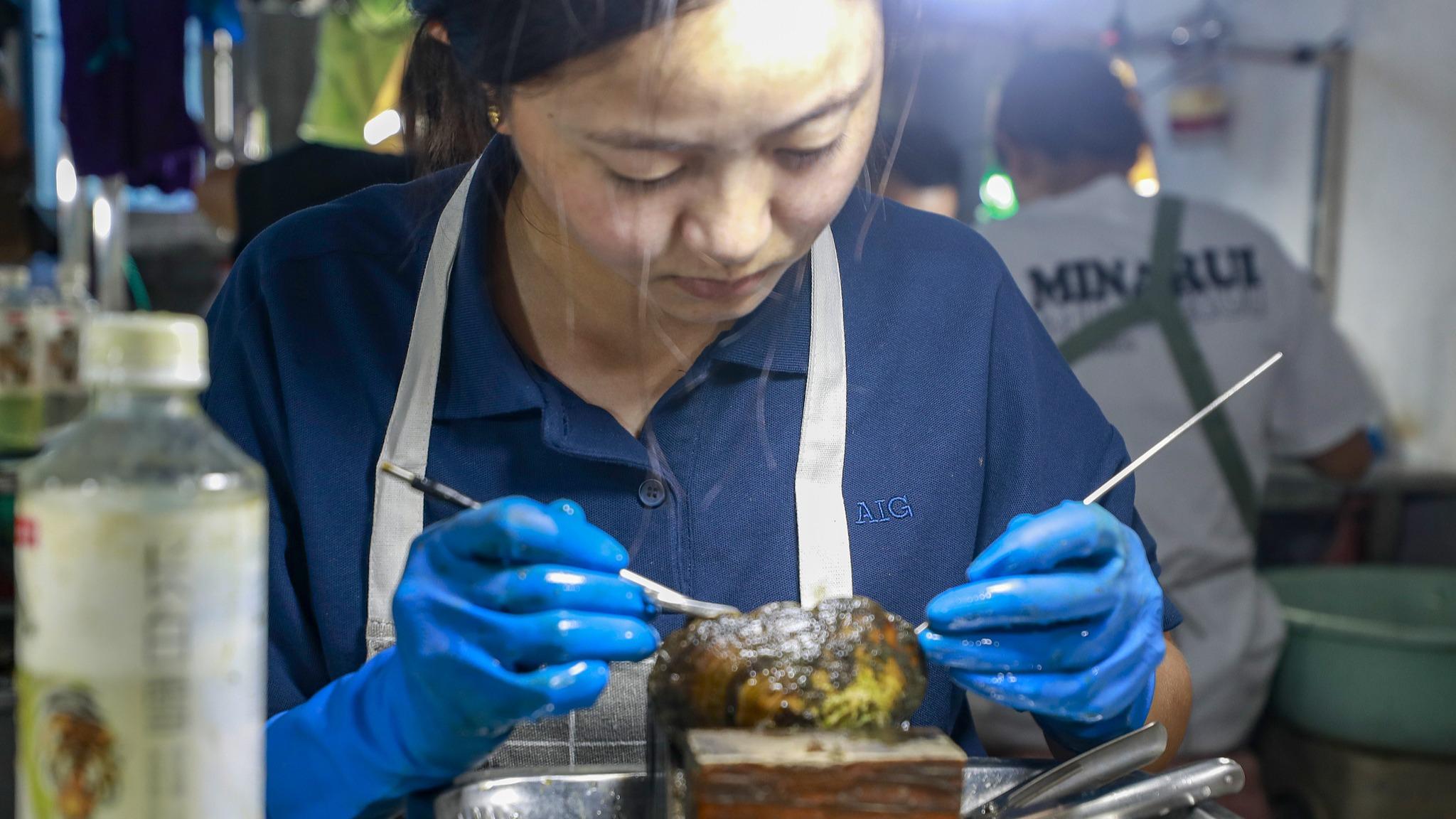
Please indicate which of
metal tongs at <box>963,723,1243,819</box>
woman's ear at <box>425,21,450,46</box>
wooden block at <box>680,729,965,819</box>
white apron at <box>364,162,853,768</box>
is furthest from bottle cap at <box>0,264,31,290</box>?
metal tongs at <box>963,723,1243,819</box>

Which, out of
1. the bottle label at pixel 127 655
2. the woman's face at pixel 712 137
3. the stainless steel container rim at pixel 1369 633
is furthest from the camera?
the stainless steel container rim at pixel 1369 633

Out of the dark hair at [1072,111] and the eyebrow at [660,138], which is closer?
the eyebrow at [660,138]

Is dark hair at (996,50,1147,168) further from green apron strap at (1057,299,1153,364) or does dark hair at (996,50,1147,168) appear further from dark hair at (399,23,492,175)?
dark hair at (399,23,492,175)

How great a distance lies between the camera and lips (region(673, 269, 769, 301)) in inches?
48.9

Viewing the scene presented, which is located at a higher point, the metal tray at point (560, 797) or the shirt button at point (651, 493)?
the shirt button at point (651, 493)

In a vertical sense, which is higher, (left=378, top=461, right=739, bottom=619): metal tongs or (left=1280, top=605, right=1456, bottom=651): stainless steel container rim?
(left=378, top=461, right=739, bottom=619): metal tongs

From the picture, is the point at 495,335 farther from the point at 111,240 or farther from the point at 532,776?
the point at 111,240

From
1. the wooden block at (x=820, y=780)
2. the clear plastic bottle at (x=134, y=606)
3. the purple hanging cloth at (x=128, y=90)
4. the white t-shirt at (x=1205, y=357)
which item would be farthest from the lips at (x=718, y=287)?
the purple hanging cloth at (x=128, y=90)

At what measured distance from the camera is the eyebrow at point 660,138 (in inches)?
43.1

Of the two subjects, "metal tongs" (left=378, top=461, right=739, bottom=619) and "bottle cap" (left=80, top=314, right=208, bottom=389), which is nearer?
"bottle cap" (left=80, top=314, right=208, bottom=389)

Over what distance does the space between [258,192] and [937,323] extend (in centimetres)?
115

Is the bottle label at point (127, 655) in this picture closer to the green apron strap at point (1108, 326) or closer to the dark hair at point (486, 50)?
the dark hair at point (486, 50)

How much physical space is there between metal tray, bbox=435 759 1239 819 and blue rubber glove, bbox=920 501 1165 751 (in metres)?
0.10

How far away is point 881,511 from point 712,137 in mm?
594
